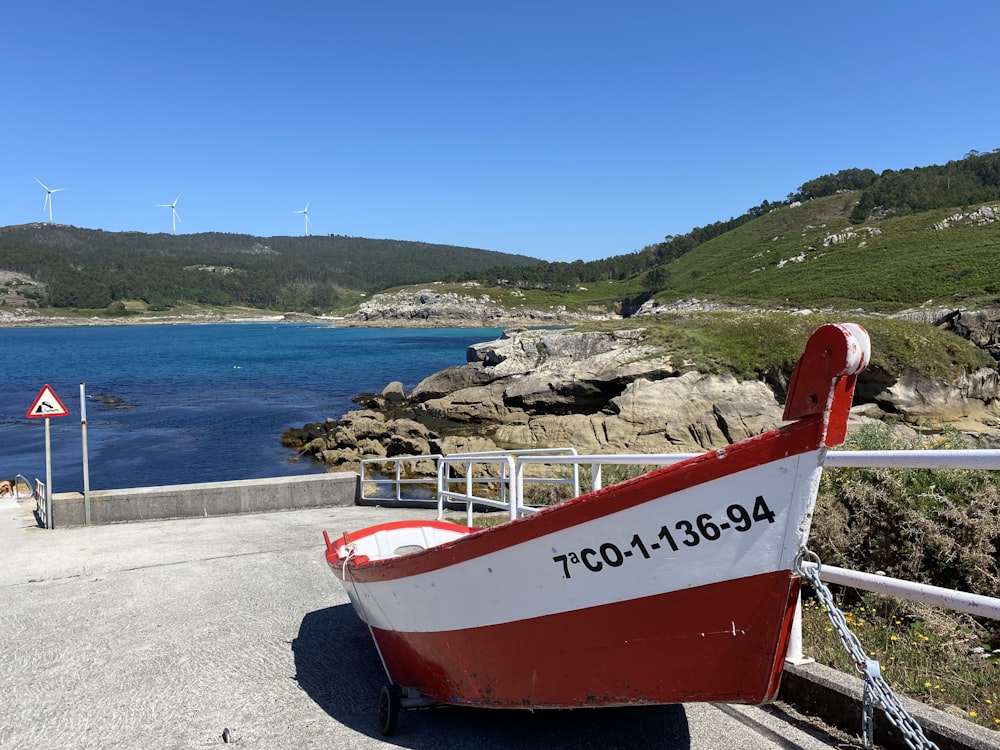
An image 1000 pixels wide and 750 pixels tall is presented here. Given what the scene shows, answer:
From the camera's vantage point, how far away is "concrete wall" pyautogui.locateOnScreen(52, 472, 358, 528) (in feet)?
37.3

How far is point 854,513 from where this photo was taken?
530 cm

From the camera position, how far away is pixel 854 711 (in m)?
3.73

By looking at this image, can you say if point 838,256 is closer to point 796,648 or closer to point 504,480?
point 504,480

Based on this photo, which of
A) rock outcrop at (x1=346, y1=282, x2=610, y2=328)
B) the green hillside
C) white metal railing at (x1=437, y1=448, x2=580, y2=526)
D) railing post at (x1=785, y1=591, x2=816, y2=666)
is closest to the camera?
railing post at (x1=785, y1=591, x2=816, y2=666)

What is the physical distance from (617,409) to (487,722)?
20.8 m

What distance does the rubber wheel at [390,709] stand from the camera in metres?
4.20

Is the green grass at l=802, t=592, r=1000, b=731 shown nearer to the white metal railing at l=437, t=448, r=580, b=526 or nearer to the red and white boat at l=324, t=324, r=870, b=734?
the red and white boat at l=324, t=324, r=870, b=734

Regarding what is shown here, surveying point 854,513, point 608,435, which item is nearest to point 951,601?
point 854,513

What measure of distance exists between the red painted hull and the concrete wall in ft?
30.5

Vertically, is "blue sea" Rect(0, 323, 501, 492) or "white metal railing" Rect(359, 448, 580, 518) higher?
"white metal railing" Rect(359, 448, 580, 518)

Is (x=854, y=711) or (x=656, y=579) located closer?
(x=656, y=579)

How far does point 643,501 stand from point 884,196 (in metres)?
125

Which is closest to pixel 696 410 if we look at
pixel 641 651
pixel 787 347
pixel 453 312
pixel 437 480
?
pixel 787 347

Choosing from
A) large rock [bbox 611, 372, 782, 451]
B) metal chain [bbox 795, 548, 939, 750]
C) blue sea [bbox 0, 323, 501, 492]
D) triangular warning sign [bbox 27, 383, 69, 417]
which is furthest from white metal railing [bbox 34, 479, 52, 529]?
large rock [bbox 611, 372, 782, 451]
